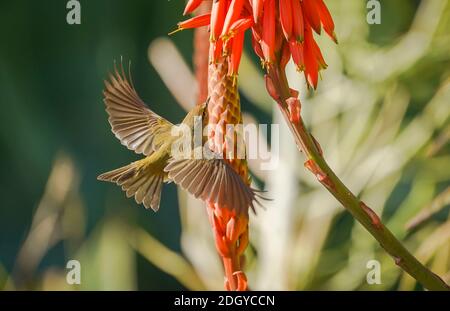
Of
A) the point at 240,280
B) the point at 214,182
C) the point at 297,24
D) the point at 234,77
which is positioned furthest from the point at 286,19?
the point at 240,280

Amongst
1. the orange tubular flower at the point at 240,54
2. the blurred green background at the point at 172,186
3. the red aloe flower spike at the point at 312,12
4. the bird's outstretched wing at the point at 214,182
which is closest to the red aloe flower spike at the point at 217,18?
the orange tubular flower at the point at 240,54

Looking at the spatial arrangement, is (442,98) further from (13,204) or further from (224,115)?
(13,204)

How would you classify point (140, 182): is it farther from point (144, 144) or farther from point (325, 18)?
point (325, 18)

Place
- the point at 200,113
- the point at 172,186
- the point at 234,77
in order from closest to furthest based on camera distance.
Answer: the point at 234,77, the point at 200,113, the point at 172,186

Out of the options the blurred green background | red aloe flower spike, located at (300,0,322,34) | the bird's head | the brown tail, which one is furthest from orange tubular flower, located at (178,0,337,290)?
the blurred green background

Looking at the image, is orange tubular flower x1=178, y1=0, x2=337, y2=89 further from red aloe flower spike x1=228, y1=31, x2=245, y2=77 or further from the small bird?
the small bird
